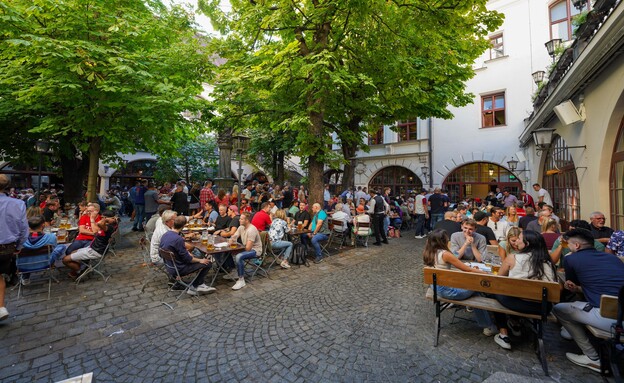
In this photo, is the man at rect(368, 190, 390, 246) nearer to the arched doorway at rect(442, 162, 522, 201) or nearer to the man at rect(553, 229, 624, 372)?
the man at rect(553, 229, 624, 372)

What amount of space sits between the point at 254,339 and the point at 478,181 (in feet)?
57.5

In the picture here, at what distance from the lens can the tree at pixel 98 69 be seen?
6379 millimetres

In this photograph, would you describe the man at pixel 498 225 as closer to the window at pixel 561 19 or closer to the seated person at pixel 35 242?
the seated person at pixel 35 242

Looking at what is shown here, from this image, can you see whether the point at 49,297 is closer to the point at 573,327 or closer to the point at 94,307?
the point at 94,307

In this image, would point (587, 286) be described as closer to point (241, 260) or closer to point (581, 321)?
point (581, 321)

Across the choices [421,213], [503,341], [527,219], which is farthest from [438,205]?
[503,341]

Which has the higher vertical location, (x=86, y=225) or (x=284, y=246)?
(x=86, y=225)

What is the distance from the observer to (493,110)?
643 inches

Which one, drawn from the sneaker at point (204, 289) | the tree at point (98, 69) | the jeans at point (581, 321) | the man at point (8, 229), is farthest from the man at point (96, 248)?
the jeans at point (581, 321)

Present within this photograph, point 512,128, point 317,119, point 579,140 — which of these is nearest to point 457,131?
point 512,128

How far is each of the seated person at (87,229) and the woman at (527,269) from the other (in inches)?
285

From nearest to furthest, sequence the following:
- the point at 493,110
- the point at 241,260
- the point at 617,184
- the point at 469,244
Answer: the point at 469,244
the point at 241,260
the point at 617,184
the point at 493,110

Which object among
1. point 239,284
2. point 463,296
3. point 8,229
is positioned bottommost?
point 239,284

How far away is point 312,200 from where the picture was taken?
8.63 metres
